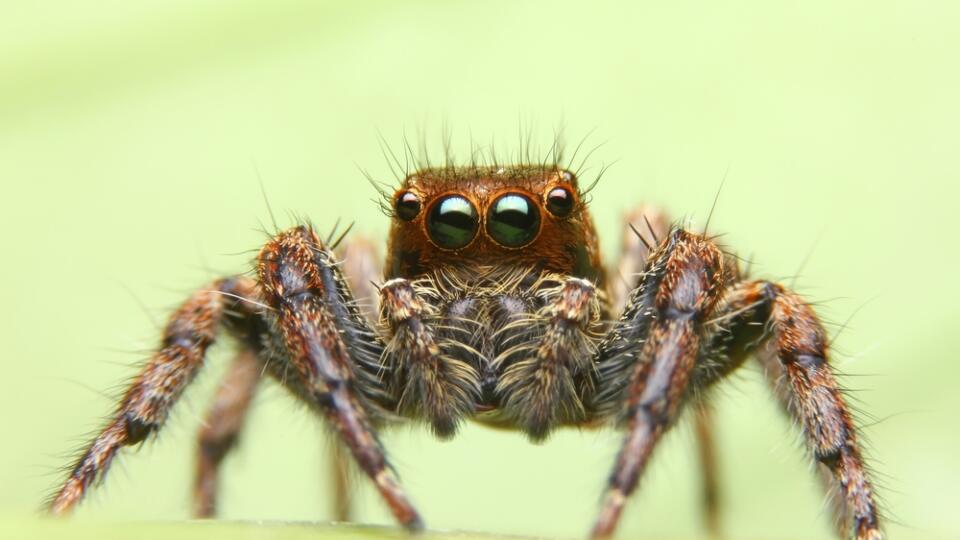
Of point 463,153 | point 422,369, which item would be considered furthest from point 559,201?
point 463,153

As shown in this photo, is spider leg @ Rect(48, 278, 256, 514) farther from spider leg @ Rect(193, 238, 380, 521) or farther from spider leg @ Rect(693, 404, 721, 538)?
spider leg @ Rect(693, 404, 721, 538)

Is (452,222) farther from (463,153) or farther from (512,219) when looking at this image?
(463,153)

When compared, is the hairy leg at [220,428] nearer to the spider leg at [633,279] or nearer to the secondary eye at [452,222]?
the secondary eye at [452,222]

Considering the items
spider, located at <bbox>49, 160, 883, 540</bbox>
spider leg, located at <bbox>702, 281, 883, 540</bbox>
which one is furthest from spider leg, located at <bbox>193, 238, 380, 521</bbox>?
spider leg, located at <bbox>702, 281, 883, 540</bbox>

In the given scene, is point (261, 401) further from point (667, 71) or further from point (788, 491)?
point (667, 71)

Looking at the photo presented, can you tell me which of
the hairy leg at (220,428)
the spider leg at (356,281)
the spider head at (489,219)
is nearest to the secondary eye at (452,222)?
the spider head at (489,219)

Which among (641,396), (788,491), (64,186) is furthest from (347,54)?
(641,396)

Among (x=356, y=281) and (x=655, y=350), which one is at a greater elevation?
(x=655, y=350)
